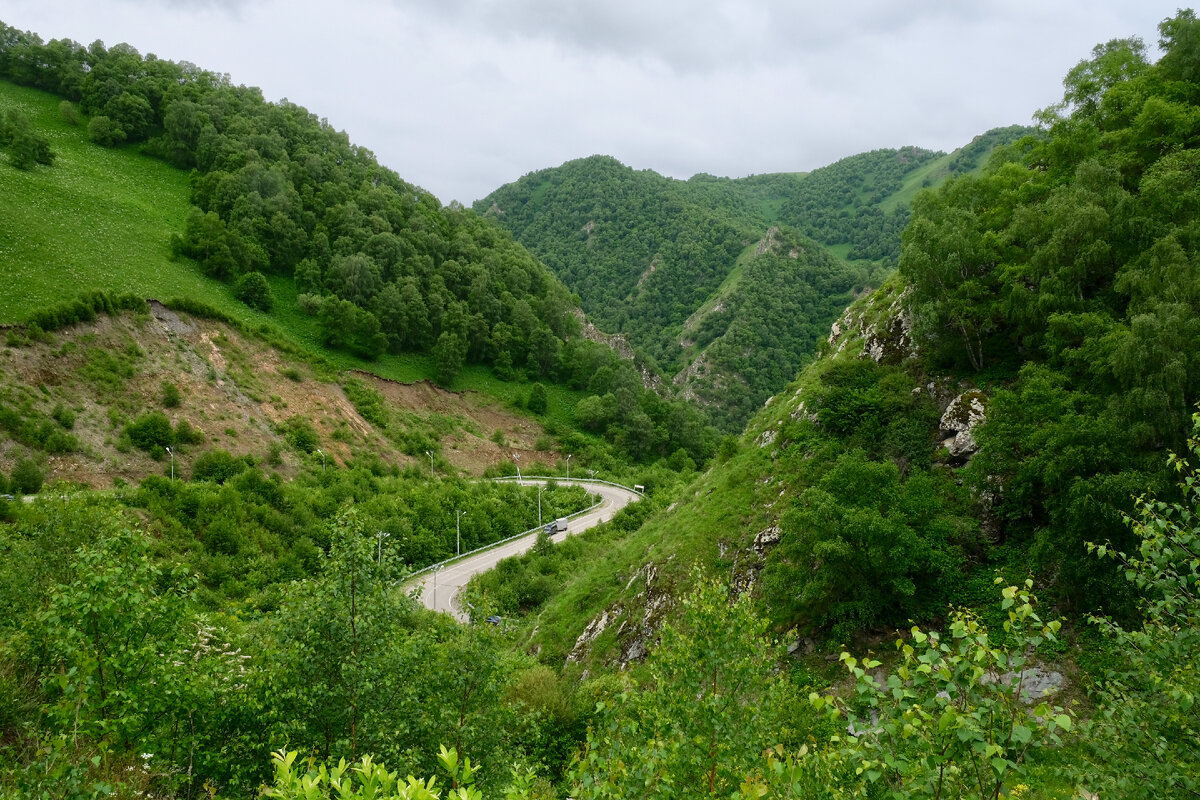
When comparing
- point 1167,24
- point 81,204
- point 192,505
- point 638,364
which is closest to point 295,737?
point 192,505

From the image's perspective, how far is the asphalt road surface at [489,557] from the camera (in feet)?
135

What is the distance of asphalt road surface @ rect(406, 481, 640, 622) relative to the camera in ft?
135

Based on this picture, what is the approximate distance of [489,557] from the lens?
49906 mm

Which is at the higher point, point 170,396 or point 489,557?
point 170,396

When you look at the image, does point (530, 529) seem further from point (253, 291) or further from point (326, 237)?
point (326, 237)

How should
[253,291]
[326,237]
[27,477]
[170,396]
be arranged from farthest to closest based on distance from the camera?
1. [326,237]
2. [253,291]
3. [170,396]
4. [27,477]

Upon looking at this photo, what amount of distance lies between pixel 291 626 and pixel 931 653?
11.6m

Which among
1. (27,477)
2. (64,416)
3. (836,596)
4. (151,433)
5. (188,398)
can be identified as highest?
(836,596)

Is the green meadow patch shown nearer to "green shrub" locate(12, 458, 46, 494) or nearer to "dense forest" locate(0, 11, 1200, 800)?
"dense forest" locate(0, 11, 1200, 800)

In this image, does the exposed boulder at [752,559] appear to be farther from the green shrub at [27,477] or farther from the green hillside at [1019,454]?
the green shrub at [27,477]

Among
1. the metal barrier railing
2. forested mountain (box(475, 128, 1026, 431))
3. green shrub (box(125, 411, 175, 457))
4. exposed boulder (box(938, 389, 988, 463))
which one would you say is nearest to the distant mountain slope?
exposed boulder (box(938, 389, 988, 463))

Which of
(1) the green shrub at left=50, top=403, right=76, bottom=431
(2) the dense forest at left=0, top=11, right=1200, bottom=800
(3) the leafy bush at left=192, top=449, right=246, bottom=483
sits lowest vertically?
(3) the leafy bush at left=192, top=449, right=246, bottom=483

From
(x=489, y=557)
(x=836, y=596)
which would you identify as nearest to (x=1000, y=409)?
(x=836, y=596)

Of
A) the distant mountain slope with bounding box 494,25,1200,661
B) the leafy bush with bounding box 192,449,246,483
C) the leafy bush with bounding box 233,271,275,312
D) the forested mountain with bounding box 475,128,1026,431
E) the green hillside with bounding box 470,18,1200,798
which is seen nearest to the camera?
the green hillside with bounding box 470,18,1200,798
